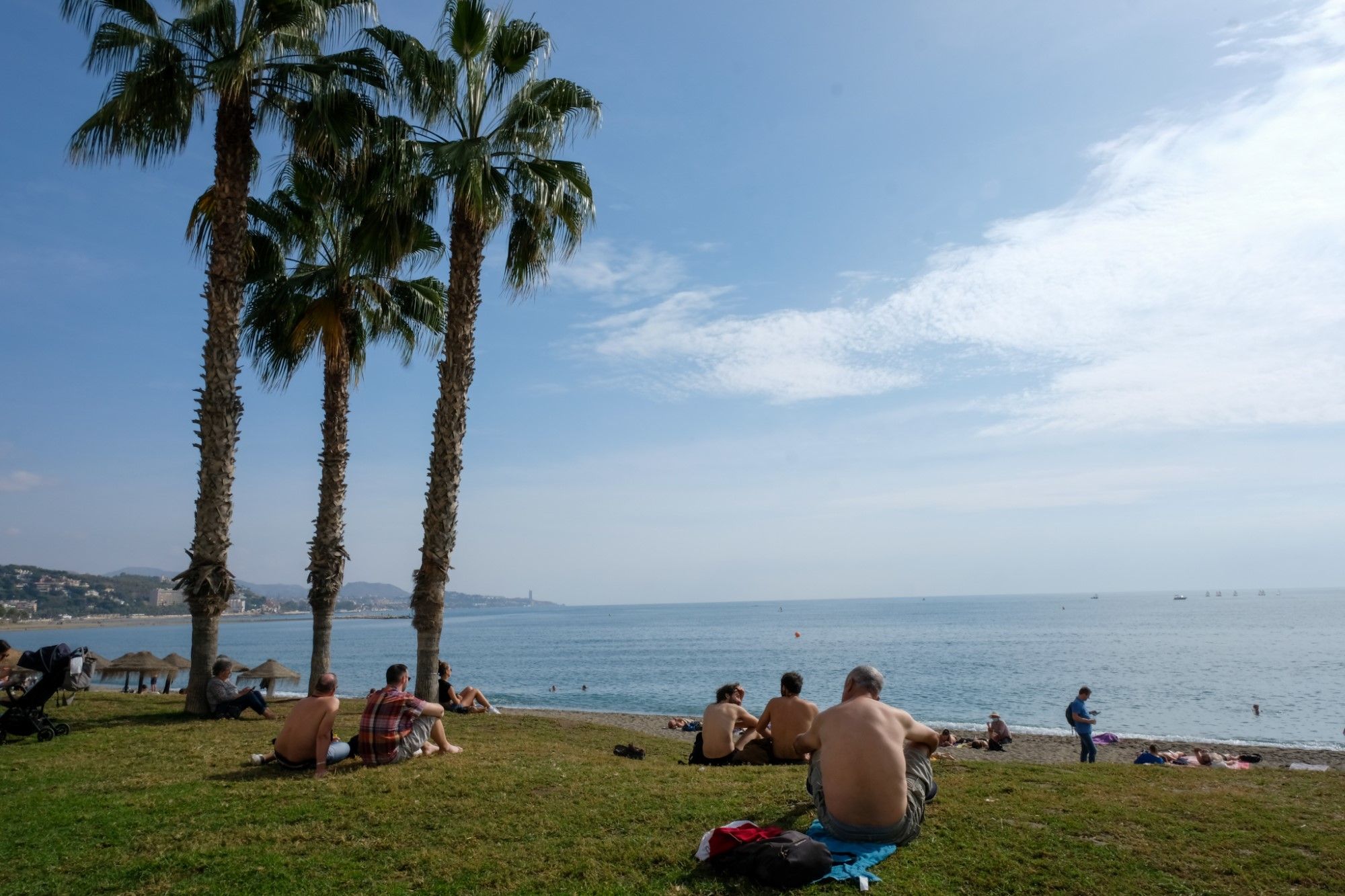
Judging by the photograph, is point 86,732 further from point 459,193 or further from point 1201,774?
point 1201,774

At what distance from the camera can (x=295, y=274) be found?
60.8 ft

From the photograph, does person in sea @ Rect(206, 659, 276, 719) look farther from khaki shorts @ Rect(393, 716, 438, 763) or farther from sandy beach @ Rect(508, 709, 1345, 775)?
sandy beach @ Rect(508, 709, 1345, 775)

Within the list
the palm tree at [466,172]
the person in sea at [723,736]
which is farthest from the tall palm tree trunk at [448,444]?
the person in sea at [723,736]

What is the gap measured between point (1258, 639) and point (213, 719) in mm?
95530

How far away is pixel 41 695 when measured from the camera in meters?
11.8

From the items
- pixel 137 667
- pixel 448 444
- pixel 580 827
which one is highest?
pixel 448 444

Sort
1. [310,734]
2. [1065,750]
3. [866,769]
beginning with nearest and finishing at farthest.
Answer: [866,769] → [310,734] → [1065,750]

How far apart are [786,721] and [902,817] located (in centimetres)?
431

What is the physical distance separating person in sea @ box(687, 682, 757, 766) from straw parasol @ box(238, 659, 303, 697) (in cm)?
2123

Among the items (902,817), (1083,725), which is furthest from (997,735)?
(902,817)

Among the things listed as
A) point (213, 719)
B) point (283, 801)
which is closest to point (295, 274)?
point (213, 719)

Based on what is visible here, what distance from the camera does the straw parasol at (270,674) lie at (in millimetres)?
27297

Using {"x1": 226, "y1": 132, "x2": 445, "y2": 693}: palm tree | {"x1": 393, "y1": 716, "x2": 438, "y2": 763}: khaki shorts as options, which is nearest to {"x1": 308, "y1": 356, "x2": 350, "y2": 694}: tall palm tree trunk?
{"x1": 226, "y1": 132, "x2": 445, "y2": 693}: palm tree

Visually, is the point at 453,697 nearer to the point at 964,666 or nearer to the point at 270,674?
the point at 270,674
